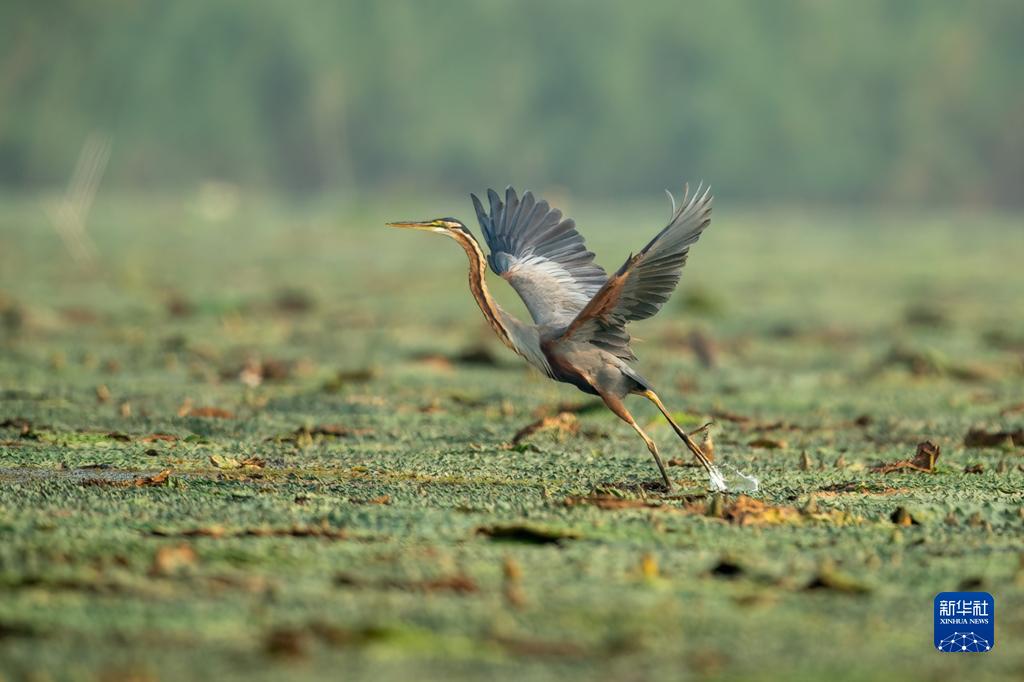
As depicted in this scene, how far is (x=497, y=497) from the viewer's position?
20.5ft

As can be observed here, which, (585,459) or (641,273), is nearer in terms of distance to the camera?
(641,273)

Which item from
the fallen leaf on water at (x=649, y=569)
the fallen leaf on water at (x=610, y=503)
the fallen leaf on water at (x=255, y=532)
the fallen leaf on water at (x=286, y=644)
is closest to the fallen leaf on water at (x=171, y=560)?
the fallen leaf on water at (x=255, y=532)

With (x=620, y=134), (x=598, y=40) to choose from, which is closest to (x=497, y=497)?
(x=620, y=134)

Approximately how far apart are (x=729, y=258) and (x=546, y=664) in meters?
23.4

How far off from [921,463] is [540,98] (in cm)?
5097

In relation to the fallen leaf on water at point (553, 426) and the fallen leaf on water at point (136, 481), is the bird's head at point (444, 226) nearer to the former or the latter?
the fallen leaf on water at point (553, 426)

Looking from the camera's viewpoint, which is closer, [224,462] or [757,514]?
[757,514]

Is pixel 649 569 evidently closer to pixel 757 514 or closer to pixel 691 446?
pixel 757 514

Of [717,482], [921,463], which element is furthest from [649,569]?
[921,463]

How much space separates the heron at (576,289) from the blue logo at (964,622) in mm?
1973

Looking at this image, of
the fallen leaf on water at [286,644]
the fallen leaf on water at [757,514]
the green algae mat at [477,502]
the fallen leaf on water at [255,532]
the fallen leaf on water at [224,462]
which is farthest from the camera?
the fallen leaf on water at [224,462]

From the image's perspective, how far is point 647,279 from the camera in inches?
256

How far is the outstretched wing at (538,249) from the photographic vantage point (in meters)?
7.41

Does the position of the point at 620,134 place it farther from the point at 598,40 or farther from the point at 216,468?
the point at 216,468
